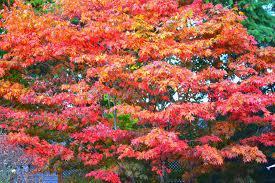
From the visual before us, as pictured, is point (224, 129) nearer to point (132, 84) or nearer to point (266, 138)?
point (266, 138)

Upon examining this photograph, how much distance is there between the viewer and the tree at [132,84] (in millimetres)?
7605

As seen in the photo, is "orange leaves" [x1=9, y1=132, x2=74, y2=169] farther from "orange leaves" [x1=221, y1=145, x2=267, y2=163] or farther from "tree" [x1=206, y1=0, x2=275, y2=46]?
"tree" [x1=206, y1=0, x2=275, y2=46]

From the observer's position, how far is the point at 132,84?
816 centimetres

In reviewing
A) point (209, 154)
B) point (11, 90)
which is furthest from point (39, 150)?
point (209, 154)

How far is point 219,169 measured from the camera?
990cm

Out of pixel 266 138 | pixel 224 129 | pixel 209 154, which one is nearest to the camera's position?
pixel 209 154

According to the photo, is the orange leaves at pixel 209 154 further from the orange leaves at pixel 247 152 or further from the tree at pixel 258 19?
the tree at pixel 258 19

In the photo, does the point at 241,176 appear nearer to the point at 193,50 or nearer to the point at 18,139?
the point at 193,50

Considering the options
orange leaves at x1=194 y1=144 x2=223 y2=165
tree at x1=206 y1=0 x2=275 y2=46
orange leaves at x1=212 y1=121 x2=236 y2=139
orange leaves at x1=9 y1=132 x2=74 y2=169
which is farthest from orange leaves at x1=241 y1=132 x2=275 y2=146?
orange leaves at x1=9 y1=132 x2=74 y2=169

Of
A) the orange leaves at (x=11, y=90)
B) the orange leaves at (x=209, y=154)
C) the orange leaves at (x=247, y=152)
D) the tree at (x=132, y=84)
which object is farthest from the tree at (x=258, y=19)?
the orange leaves at (x=11, y=90)

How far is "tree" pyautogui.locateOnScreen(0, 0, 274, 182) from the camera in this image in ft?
25.0

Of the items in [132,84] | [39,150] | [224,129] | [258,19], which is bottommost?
[39,150]

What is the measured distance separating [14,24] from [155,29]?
3146mm

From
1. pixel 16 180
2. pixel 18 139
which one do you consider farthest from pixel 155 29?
pixel 16 180
